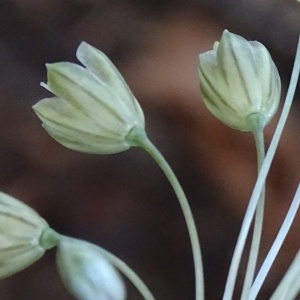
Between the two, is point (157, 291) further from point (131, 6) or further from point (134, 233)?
point (131, 6)

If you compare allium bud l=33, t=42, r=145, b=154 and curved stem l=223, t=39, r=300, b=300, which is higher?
allium bud l=33, t=42, r=145, b=154

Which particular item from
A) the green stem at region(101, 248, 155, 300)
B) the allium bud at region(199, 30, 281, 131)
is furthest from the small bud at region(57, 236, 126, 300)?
the allium bud at region(199, 30, 281, 131)

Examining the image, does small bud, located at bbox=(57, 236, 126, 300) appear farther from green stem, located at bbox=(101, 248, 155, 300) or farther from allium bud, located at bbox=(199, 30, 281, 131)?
allium bud, located at bbox=(199, 30, 281, 131)

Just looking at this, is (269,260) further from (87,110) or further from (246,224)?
(87,110)

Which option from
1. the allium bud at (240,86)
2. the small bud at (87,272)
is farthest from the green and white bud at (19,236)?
the allium bud at (240,86)

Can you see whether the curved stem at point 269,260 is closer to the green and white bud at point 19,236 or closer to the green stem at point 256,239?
the green stem at point 256,239

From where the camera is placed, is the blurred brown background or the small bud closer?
the small bud

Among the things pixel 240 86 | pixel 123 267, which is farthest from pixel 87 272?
pixel 240 86

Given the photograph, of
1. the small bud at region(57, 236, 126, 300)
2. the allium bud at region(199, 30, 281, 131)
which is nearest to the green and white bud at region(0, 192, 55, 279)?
the small bud at region(57, 236, 126, 300)
